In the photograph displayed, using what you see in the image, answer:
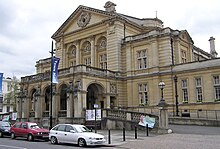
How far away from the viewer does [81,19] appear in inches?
1828

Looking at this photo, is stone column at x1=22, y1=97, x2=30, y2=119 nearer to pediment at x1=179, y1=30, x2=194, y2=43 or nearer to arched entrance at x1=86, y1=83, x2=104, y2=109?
arched entrance at x1=86, y1=83, x2=104, y2=109

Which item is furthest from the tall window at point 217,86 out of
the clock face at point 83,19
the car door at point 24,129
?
the clock face at point 83,19

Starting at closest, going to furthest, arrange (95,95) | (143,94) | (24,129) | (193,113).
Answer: (24,129)
(193,113)
(95,95)
(143,94)

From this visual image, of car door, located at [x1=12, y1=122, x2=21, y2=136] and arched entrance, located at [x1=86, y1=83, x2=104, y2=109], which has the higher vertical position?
arched entrance, located at [x1=86, y1=83, x2=104, y2=109]

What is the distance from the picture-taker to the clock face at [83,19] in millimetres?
45312

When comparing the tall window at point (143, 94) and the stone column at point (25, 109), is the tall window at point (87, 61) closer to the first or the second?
the tall window at point (143, 94)

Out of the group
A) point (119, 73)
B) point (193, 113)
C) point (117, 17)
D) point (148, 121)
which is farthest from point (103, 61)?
point (148, 121)

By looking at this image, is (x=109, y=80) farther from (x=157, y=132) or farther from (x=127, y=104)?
(x=157, y=132)

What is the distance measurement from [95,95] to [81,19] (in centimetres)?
1480

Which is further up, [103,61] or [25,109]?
[103,61]

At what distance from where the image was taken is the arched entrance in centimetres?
3709

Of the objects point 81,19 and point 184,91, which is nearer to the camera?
point 184,91

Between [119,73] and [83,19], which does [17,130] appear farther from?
[83,19]

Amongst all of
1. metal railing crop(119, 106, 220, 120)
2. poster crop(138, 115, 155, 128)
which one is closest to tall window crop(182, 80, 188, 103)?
metal railing crop(119, 106, 220, 120)
